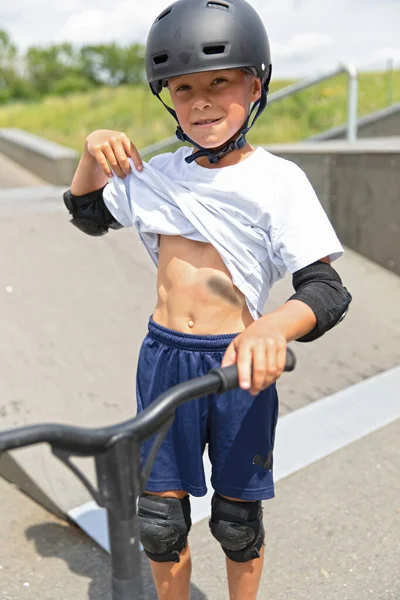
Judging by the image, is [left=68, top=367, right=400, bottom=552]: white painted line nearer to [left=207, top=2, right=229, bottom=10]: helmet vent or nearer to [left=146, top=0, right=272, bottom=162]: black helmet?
[left=146, top=0, right=272, bottom=162]: black helmet

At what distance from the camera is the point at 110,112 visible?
2469cm

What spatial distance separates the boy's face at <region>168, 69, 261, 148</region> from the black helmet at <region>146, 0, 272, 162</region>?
5 cm

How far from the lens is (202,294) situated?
1996 mm

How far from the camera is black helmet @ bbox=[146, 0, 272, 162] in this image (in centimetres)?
182

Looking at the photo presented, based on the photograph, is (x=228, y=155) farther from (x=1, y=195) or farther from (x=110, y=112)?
(x=110, y=112)

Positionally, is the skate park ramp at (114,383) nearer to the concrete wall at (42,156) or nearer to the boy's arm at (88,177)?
the boy's arm at (88,177)

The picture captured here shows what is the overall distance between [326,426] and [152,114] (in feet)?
68.2

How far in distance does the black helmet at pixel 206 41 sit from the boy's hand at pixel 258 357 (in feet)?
2.35

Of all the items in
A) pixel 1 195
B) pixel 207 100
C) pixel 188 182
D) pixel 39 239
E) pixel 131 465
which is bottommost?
pixel 1 195

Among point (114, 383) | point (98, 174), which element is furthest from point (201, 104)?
point (114, 383)

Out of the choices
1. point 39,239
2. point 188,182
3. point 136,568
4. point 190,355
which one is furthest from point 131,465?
point 39,239

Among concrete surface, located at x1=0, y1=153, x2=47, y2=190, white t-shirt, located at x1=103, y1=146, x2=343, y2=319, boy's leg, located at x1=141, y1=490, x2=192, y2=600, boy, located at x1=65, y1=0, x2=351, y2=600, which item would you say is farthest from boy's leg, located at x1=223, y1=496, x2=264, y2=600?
concrete surface, located at x1=0, y1=153, x2=47, y2=190

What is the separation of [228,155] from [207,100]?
20 cm

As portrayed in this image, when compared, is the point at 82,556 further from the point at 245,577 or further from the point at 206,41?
the point at 206,41
